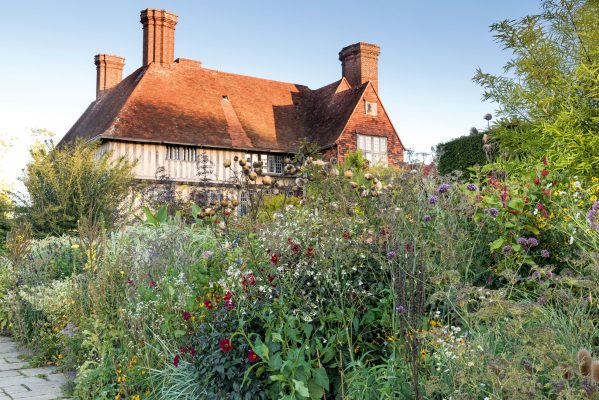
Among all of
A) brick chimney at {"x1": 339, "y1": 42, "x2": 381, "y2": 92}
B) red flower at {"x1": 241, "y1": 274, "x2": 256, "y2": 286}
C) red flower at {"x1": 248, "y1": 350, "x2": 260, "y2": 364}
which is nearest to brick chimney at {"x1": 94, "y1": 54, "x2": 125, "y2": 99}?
brick chimney at {"x1": 339, "y1": 42, "x2": 381, "y2": 92}

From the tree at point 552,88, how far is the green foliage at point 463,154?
9.06 metres

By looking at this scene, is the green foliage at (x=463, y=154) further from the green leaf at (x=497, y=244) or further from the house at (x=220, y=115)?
the green leaf at (x=497, y=244)

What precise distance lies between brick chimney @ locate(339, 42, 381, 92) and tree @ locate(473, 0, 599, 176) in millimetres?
19585

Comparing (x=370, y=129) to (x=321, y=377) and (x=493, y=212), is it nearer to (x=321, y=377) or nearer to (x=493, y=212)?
(x=493, y=212)

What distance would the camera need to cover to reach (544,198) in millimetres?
4215

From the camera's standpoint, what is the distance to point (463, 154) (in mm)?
16156

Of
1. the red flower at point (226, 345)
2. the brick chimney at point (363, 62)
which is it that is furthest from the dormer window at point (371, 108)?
the red flower at point (226, 345)

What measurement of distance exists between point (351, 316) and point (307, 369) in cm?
38

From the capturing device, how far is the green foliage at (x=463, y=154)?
50.9 ft

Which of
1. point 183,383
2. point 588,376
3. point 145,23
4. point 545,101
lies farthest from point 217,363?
point 145,23

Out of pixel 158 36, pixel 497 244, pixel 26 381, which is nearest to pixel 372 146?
pixel 158 36

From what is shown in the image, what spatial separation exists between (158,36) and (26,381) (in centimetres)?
2130

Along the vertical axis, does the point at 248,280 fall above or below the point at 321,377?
above

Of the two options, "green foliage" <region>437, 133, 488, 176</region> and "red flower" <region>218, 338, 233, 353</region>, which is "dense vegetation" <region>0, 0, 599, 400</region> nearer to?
"red flower" <region>218, 338, 233, 353</region>
